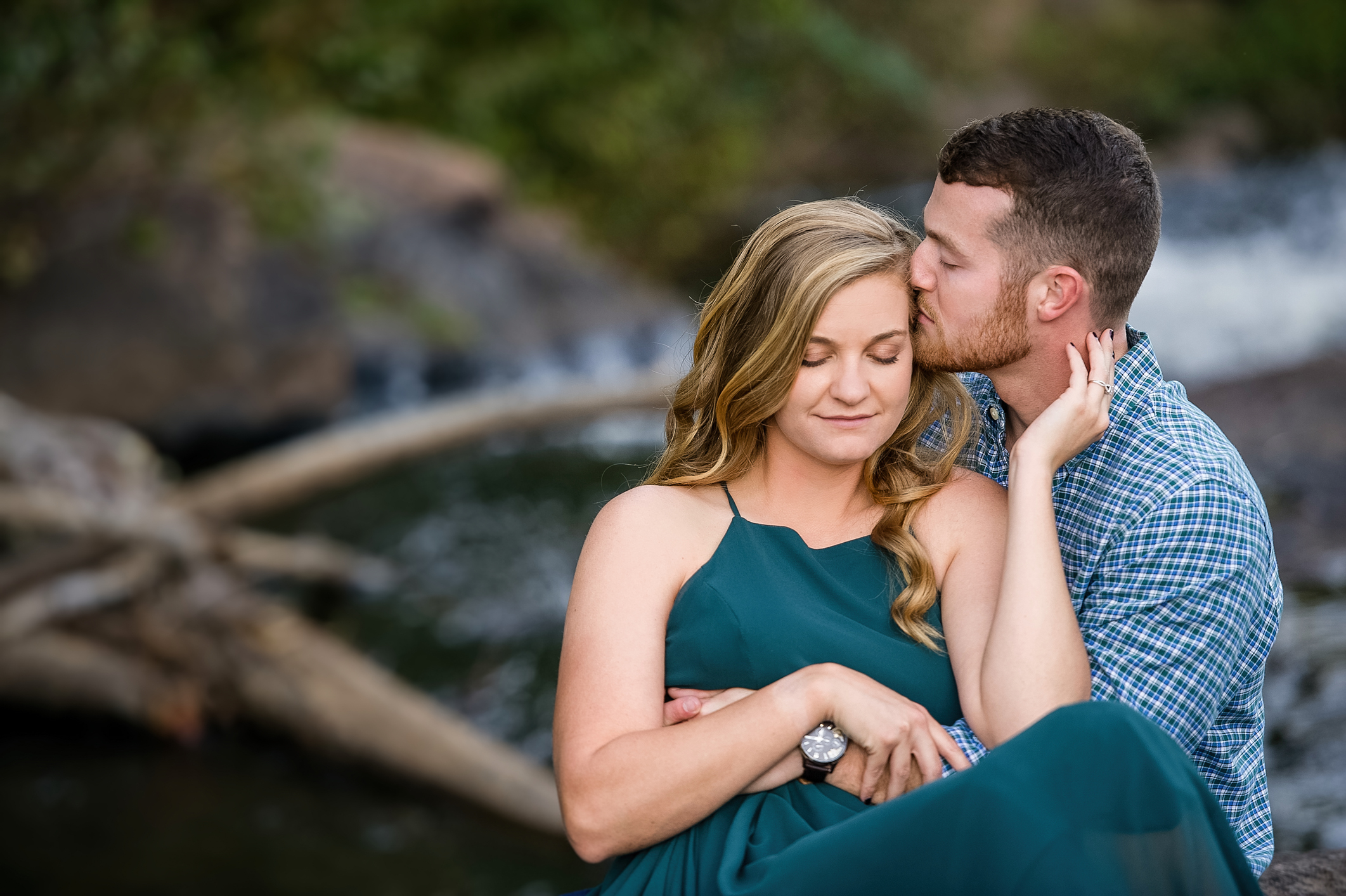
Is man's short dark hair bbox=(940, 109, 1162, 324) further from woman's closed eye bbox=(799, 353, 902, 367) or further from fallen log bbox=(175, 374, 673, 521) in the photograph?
fallen log bbox=(175, 374, 673, 521)

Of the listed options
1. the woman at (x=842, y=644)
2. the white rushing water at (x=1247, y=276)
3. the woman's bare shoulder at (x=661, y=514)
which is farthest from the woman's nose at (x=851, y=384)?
the white rushing water at (x=1247, y=276)

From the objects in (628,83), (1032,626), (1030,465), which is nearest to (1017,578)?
(1032,626)

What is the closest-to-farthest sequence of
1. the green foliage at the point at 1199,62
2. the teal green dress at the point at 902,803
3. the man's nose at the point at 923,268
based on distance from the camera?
the teal green dress at the point at 902,803, the man's nose at the point at 923,268, the green foliage at the point at 1199,62

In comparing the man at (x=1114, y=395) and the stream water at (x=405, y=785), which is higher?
the man at (x=1114, y=395)

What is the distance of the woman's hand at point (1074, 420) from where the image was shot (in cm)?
196

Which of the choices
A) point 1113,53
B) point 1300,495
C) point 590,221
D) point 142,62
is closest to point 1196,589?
point 1300,495

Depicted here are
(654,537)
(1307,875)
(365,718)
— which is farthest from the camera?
(365,718)

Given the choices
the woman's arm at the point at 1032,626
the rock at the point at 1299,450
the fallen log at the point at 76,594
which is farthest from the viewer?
the fallen log at the point at 76,594

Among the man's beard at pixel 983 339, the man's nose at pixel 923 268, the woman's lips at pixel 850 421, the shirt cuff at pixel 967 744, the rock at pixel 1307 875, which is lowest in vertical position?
the rock at pixel 1307 875

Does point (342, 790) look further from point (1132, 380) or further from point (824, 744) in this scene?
point (1132, 380)

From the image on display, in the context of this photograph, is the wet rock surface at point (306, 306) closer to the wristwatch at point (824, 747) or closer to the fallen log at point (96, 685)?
the fallen log at point (96, 685)

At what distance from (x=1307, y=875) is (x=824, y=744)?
3.40 feet

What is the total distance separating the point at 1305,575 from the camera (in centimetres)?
465

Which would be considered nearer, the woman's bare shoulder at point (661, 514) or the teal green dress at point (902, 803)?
the teal green dress at point (902, 803)
